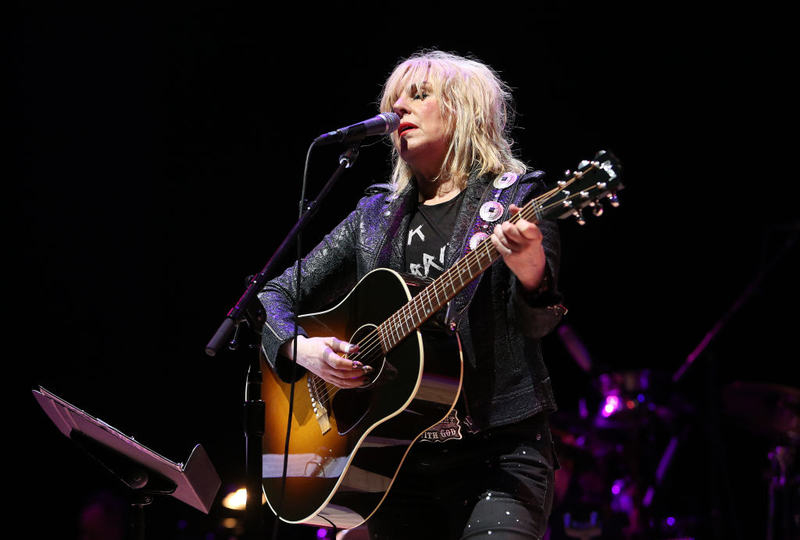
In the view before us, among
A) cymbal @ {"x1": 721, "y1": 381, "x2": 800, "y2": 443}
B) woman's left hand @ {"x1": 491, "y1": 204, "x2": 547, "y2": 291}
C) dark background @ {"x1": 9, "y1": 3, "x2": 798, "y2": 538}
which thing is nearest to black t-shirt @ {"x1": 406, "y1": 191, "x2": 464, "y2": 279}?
woman's left hand @ {"x1": 491, "y1": 204, "x2": 547, "y2": 291}

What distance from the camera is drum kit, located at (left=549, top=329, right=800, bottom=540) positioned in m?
5.17

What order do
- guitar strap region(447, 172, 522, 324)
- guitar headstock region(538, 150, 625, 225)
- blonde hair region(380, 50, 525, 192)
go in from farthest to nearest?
blonde hair region(380, 50, 525, 192) < guitar strap region(447, 172, 522, 324) < guitar headstock region(538, 150, 625, 225)

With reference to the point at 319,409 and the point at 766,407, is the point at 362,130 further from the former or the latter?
the point at 766,407

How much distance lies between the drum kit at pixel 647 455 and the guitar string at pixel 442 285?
127 inches

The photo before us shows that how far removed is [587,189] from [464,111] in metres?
0.92

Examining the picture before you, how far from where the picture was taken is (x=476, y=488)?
86.1 inches

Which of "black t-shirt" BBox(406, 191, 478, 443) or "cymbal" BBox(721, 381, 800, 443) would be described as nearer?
"black t-shirt" BBox(406, 191, 478, 443)

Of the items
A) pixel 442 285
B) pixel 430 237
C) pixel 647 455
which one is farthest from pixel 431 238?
pixel 647 455

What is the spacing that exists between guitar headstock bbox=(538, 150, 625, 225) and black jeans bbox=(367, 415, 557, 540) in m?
0.65

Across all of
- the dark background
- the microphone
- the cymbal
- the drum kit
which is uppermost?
the microphone

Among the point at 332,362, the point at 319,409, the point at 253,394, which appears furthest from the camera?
the point at 319,409

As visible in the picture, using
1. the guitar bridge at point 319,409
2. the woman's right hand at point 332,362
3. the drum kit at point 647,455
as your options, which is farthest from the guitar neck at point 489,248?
the drum kit at point 647,455

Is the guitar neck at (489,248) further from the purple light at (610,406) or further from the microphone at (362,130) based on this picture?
the purple light at (610,406)

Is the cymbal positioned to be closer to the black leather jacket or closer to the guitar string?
the black leather jacket
